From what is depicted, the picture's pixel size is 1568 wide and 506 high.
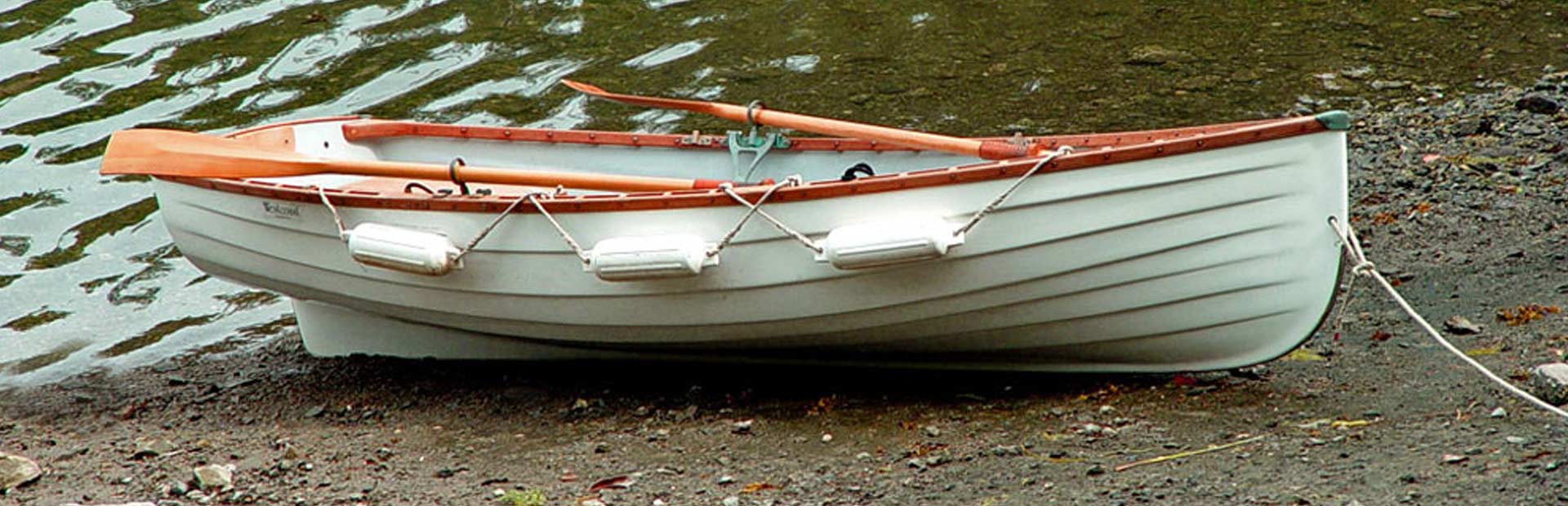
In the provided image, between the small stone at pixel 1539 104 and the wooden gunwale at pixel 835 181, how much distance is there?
12.3 ft

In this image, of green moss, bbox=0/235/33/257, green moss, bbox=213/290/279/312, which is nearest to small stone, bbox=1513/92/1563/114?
green moss, bbox=213/290/279/312

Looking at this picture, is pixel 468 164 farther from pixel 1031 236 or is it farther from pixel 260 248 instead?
pixel 1031 236

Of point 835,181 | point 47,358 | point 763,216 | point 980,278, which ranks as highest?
point 835,181

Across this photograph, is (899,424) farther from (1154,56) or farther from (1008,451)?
(1154,56)

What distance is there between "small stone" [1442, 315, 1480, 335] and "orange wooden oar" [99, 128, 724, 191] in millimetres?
2988

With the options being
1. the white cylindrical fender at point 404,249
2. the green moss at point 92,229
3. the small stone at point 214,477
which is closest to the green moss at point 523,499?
the small stone at point 214,477

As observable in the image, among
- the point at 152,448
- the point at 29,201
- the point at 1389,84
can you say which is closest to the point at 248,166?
the point at 152,448

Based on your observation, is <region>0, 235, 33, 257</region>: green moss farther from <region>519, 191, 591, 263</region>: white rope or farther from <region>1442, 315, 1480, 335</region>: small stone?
<region>1442, 315, 1480, 335</region>: small stone

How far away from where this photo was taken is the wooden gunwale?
556cm

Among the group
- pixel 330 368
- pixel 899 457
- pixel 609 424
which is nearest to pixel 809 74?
pixel 330 368

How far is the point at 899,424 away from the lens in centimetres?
606

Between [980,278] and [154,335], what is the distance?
4778 mm

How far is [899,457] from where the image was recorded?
5.63m

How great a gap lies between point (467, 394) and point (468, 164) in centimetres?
150
